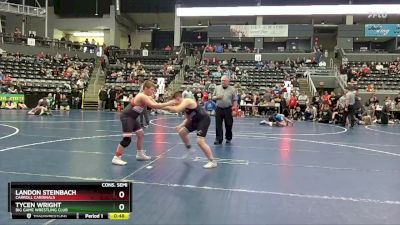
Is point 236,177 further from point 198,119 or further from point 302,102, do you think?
point 302,102

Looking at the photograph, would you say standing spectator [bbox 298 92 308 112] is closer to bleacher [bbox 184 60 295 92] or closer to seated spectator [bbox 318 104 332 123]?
seated spectator [bbox 318 104 332 123]

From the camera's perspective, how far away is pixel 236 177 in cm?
579

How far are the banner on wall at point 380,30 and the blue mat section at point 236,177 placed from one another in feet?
94.5

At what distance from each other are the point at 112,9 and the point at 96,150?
116 feet

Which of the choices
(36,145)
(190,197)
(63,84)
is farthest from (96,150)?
(63,84)

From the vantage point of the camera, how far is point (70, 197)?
2516 mm

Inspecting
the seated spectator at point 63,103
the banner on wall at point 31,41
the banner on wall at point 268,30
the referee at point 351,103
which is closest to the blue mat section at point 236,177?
the referee at point 351,103

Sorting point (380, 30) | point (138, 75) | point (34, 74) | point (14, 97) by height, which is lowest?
point (14, 97)

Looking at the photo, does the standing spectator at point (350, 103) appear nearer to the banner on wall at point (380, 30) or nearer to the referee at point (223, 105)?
the referee at point (223, 105)
